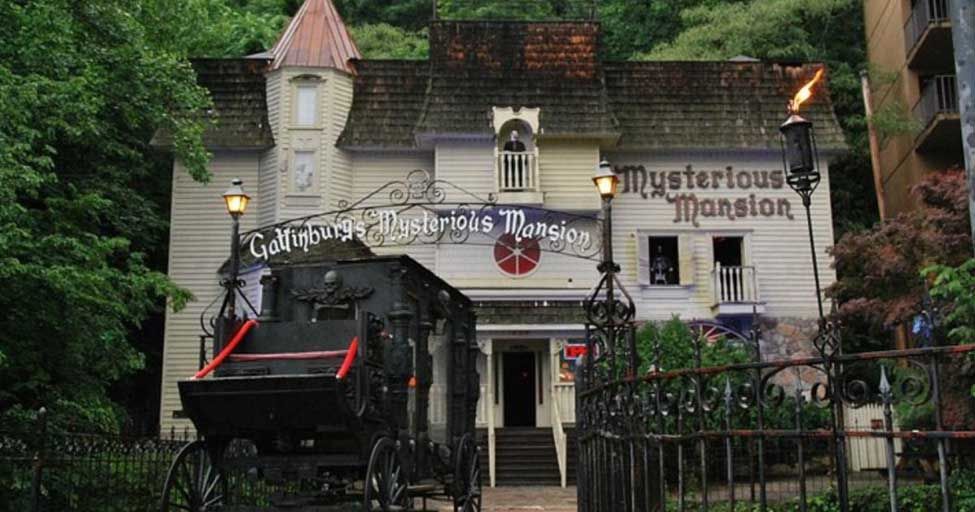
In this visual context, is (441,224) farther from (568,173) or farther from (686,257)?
(686,257)

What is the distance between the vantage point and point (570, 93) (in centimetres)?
2445

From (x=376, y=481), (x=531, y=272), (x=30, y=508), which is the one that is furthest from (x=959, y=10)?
(x=531, y=272)

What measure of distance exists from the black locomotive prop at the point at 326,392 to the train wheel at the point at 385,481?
0.04 ft

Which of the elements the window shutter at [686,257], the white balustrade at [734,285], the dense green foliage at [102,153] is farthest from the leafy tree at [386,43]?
the white balustrade at [734,285]

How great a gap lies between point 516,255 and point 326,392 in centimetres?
1595

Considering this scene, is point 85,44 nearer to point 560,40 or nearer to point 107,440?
point 107,440

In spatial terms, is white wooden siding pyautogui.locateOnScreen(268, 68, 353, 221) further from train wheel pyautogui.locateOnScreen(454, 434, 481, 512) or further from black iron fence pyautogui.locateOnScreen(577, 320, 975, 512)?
black iron fence pyautogui.locateOnScreen(577, 320, 975, 512)

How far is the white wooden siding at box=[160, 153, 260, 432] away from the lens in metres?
23.6

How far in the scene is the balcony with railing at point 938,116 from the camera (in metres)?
23.4

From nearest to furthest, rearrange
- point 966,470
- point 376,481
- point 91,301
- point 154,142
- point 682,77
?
point 376,481 < point 966,470 < point 91,301 < point 154,142 < point 682,77

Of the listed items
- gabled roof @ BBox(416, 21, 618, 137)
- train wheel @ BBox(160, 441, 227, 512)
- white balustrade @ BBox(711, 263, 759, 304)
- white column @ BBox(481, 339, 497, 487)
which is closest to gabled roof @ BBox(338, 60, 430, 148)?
gabled roof @ BBox(416, 21, 618, 137)

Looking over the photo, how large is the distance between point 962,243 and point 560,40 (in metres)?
12.0

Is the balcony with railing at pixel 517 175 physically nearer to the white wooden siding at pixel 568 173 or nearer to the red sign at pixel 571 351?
the white wooden siding at pixel 568 173

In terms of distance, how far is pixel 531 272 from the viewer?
23828mm
